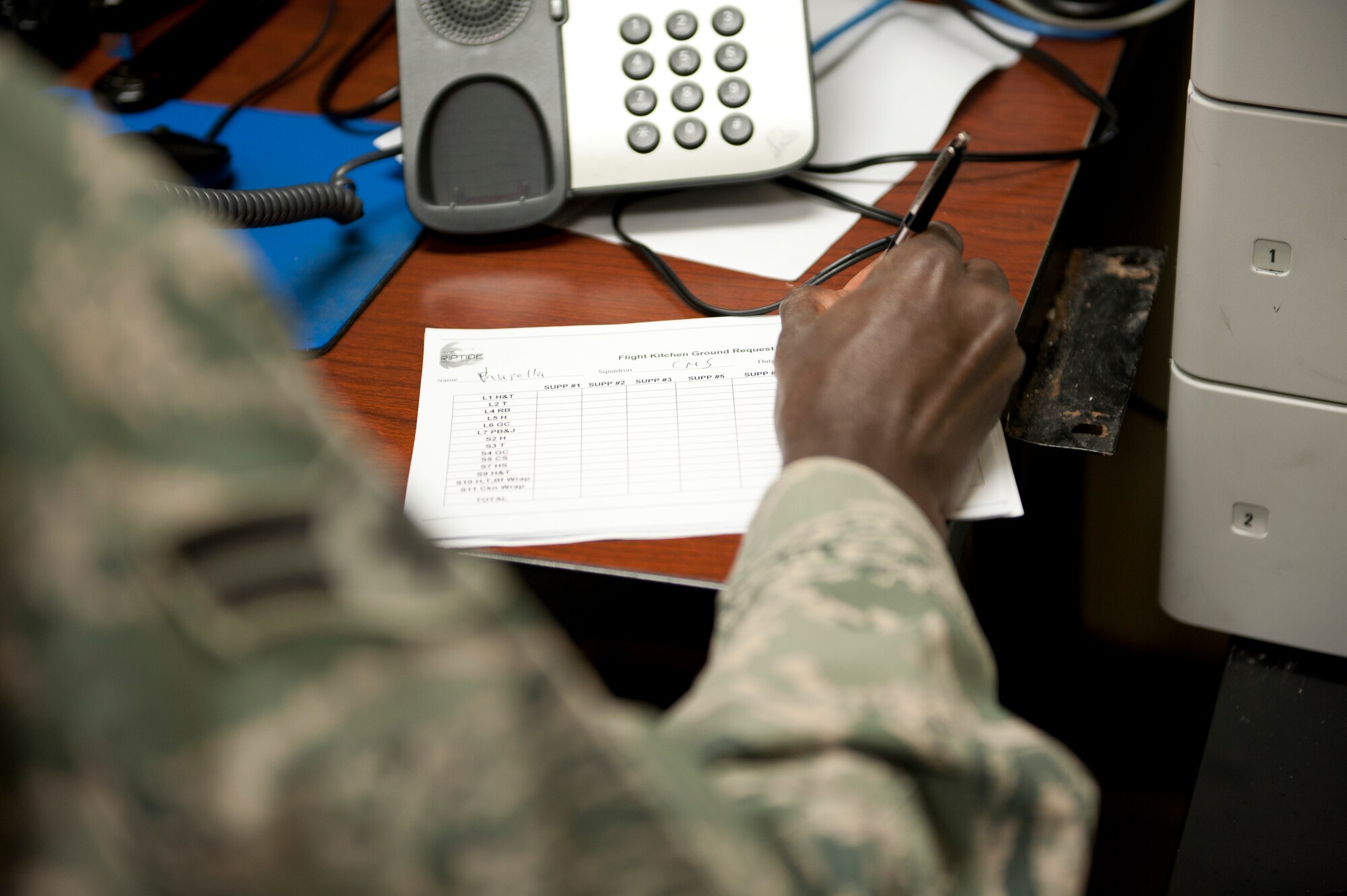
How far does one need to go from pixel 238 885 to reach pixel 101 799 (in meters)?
0.03

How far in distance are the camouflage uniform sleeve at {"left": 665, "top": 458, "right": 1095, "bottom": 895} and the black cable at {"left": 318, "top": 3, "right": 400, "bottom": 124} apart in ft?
1.88

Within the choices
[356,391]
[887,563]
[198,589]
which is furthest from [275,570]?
[356,391]

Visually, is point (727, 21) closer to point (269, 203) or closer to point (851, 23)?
point (851, 23)

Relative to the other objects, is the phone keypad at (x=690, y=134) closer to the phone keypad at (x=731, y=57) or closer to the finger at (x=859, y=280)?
the phone keypad at (x=731, y=57)

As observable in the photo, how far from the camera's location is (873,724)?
1.04 feet

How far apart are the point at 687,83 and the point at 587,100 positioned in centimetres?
7

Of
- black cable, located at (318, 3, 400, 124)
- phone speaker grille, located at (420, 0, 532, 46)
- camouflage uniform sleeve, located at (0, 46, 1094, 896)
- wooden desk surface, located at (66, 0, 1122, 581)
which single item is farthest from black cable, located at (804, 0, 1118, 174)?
camouflage uniform sleeve, located at (0, 46, 1094, 896)

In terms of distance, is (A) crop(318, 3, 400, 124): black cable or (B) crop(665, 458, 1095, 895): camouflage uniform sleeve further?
(A) crop(318, 3, 400, 124): black cable

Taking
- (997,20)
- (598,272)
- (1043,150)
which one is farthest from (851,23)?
(598,272)

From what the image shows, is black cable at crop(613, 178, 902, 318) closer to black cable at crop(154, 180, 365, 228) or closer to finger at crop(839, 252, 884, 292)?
finger at crop(839, 252, 884, 292)

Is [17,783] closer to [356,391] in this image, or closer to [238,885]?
[238,885]

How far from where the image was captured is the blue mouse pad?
66cm

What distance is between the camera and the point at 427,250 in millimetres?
706

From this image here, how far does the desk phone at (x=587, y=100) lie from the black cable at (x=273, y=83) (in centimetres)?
20
